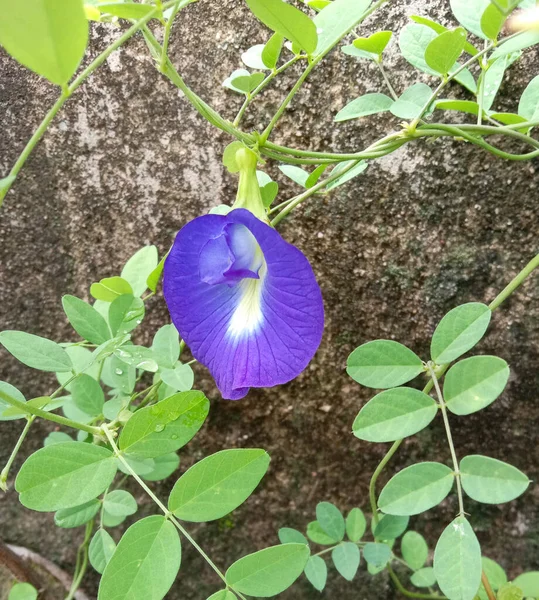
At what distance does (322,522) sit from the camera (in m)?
0.93

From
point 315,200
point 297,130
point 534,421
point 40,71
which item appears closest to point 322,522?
point 534,421

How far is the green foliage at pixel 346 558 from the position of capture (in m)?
0.88

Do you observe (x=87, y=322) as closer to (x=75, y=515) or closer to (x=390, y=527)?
(x=75, y=515)

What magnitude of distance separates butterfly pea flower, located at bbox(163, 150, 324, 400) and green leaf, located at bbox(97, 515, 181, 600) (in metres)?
0.16

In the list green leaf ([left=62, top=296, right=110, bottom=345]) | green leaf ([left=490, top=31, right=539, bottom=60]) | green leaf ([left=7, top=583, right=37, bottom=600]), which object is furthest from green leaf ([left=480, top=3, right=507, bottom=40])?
green leaf ([left=7, top=583, right=37, bottom=600])

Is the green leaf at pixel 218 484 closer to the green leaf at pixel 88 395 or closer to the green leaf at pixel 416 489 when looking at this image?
the green leaf at pixel 416 489

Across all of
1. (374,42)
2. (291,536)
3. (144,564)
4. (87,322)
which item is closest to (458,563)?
(144,564)

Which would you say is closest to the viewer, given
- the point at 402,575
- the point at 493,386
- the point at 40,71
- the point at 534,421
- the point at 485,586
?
the point at 40,71

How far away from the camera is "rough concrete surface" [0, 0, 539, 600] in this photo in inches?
34.9

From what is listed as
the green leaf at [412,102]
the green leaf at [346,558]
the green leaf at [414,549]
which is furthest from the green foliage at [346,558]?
the green leaf at [412,102]

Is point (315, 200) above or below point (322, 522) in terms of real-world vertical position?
above

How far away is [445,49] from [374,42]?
124 millimetres

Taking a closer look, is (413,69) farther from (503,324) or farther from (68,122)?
(68,122)

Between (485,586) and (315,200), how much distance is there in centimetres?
65
